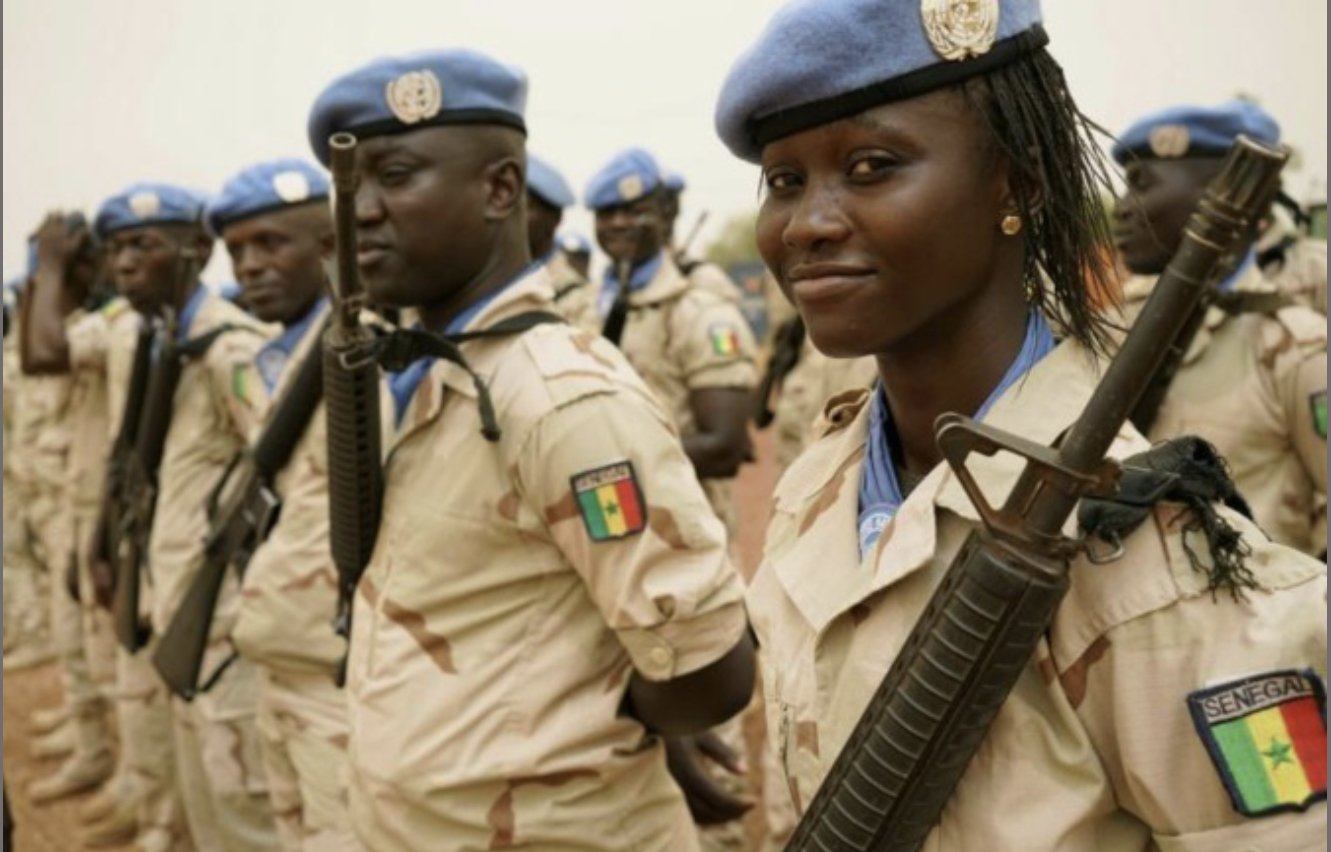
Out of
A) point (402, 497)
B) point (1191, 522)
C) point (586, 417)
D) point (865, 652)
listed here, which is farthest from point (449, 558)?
point (1191, 522)

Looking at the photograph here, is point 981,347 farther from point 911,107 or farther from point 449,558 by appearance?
point 449,558

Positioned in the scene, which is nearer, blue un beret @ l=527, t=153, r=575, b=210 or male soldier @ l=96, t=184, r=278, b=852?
male soldier @ l=96, t=184, r=278, b=852

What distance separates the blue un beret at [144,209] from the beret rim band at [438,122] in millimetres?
2716

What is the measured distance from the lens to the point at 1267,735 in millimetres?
1040

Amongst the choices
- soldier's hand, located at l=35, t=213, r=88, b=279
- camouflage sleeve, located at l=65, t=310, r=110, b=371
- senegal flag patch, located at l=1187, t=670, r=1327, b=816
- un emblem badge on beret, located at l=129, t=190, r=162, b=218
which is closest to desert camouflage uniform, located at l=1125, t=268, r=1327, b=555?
senegal flag patch, located at l=1187, t=670, r=1327, b=816

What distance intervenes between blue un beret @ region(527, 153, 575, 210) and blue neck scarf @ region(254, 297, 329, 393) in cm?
186

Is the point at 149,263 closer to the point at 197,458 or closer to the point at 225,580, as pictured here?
the point at 197,458

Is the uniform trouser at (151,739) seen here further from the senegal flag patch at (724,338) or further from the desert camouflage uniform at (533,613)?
the desert camouflage uniform at (533,613)

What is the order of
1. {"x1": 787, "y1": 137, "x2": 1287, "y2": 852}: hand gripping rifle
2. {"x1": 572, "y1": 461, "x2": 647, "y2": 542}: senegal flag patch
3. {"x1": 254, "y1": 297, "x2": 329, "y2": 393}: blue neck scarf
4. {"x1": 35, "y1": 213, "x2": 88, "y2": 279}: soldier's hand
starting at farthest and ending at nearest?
1. {"x1": 35, "y1": 213, "x2": 88, "y2": 279}: soldier's hand
2. {"x1": 254, "y1": 297, "x2": 329, "y2": 393}: blue neck scarf
3. {"x1": 572, "y1": 461, "x2": 647, "y2": 542}: senegal flag patch
4. {"x1": 787, "y1": 137, "x2": 1287, "y2": 852}: hand gripping rifle

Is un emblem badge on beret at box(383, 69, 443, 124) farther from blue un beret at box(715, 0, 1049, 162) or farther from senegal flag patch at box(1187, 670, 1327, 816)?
senegal flag patch at box(1187, 670, 1327, 816)

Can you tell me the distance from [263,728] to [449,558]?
1.39 metres

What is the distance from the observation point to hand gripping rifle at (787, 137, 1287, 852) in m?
0.98

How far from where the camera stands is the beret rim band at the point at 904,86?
1.25 meters

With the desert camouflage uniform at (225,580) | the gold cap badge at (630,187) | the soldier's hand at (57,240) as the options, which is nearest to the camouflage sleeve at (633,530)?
the desert camouflage uniform at (225,580)
